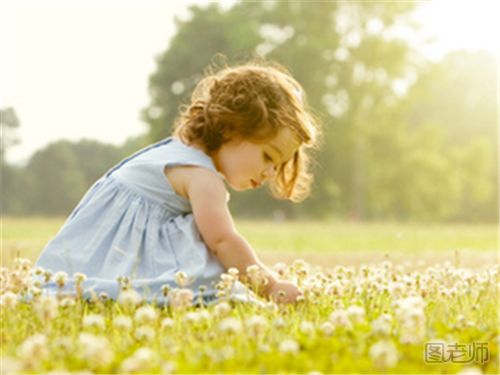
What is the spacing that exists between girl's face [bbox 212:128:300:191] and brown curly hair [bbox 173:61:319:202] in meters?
0.03

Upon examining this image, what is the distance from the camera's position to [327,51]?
35031 millimetres

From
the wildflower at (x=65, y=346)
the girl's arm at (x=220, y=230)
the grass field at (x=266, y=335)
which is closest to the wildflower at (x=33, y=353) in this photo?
the grass field at (x=266, y=335)

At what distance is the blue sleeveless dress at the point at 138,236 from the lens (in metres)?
4.43

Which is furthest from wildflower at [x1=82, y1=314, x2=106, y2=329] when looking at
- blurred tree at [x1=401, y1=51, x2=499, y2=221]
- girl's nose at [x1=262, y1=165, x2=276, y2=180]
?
blurred tree at [x1=401, y1=51, x2=499, y2=221]

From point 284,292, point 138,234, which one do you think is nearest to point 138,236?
point 138,234

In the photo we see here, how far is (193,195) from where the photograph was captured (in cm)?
454

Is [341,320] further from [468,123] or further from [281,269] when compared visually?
[468,123]

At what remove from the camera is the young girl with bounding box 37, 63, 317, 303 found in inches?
174

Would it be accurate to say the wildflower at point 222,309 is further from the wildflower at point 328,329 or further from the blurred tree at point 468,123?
the blurred tree at point 468,123

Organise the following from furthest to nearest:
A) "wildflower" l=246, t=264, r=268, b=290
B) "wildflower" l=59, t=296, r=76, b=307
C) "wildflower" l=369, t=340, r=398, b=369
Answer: "wildflower" l=246, t=264, r=268, b=290 < "wildflower" l=59, t=296, r=76, b=307 < "wildflower" l=369, t=340, r=398, b=369

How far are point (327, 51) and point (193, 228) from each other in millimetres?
31162

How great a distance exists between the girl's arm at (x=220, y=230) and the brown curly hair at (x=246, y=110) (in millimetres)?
519

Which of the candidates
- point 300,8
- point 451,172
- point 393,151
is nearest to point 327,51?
point 300,8

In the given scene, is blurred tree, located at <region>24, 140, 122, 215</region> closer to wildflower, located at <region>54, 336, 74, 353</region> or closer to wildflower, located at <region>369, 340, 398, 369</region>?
wildflower, located at <region>54, 336, 74, 353</region>
